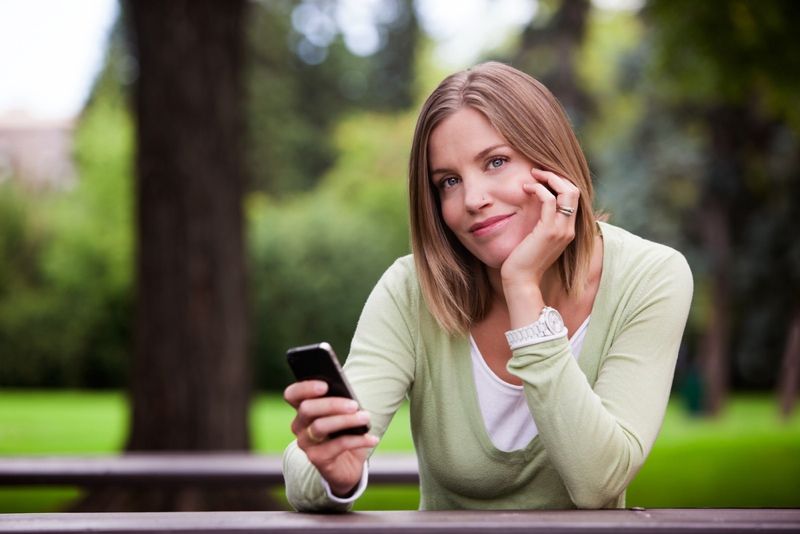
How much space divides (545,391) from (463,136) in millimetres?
602

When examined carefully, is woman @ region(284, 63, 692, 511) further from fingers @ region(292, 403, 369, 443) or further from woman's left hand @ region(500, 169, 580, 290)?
fingers @ region(292, 403, 369, 443)

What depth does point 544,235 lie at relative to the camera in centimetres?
221

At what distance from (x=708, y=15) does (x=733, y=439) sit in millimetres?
5774

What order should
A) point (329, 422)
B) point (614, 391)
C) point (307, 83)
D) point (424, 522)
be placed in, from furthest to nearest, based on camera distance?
point (307, 83)
point (614, 391)
point (329, 422)
point (424, 522)

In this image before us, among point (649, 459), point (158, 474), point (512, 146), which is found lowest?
point (649, 459)

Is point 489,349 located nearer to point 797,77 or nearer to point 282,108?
point 797,77

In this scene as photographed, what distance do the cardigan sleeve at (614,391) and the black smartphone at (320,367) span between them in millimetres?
381

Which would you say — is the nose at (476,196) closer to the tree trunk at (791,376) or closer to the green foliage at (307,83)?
the tree trunk at (791,376)

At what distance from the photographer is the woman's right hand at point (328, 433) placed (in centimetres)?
189

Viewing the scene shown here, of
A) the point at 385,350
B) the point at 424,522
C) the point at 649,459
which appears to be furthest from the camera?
the point at 649,459

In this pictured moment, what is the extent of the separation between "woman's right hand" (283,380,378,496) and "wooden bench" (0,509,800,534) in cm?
9

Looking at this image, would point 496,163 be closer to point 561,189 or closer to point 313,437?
point 561,189

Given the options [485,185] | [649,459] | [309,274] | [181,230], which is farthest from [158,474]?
[309,274]

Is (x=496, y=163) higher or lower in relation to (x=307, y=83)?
lower
